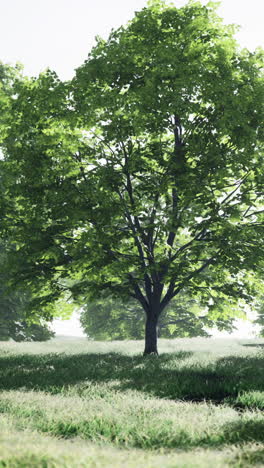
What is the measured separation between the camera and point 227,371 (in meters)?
11.3

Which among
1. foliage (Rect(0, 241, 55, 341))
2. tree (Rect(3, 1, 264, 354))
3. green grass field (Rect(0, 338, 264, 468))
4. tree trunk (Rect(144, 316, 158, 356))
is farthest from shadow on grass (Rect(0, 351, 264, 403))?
foliage (Rect(0, 241, 55, 341))

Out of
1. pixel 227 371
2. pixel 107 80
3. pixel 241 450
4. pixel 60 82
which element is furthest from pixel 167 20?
pixel 241 450

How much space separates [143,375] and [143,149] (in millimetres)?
6847

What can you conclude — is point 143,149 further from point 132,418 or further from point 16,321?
point 16,321

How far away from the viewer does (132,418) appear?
625 cm

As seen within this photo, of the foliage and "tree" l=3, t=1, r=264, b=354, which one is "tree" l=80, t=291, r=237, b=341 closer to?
the foliage

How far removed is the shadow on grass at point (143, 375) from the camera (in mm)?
9086


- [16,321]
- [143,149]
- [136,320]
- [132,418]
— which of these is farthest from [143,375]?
[136,320]

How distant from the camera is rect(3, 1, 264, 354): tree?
43.3ft

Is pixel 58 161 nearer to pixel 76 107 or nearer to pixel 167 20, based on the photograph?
pixel 76 107

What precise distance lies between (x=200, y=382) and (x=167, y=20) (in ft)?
36.1

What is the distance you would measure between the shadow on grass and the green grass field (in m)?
0.02

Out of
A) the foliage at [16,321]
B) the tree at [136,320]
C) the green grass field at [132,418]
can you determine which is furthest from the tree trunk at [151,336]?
the tree at [136,320]

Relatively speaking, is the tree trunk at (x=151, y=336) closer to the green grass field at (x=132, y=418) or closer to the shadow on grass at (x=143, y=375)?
the shadow on grass at (x=143, y=375)
